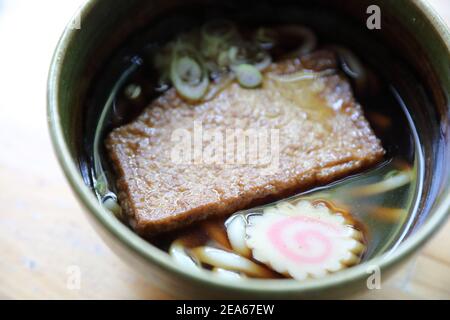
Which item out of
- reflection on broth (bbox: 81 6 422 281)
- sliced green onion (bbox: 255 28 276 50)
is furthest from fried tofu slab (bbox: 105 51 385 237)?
sliced green onion (bbox: 255 28 276 50)

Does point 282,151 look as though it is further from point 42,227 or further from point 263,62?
point 42,227

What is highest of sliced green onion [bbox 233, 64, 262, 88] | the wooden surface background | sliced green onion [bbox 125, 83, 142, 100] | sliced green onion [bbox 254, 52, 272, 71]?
sliced green onion [bbox 254, 52, 272, 71]

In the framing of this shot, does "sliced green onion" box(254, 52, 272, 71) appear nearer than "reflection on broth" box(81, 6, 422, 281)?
No

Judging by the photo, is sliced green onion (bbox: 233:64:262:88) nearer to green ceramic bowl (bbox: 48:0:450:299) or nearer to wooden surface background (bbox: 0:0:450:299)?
green ceramic bowl (bbox: 48:0:450:299)

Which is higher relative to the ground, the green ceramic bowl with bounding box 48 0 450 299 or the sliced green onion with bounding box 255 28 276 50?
the sliced green onion with bounding box 255 28 276 50

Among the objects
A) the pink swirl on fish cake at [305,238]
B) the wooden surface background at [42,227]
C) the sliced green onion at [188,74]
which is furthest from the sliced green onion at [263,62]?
the wooden surface background at [42,227]

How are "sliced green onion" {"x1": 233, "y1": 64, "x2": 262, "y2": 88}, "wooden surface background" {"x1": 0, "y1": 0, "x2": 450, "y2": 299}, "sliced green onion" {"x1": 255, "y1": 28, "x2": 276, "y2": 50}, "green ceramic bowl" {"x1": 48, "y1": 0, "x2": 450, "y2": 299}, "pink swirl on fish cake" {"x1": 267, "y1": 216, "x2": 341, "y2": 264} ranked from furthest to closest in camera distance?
"sliced green onion" {"x1": 255, "y1": 28, "x2": 276, "y2": 50}
"sliced green onion" {"x1": 233, "y1": 64, "x2": 262, "y2": 88}
"wooden surface background" {"x1": 0, "y1": 0, "x2": 450, "y2": 299}
"pink swirl on fish cake" {"x1": 267, "y1": 216, "x2": 341, "y2": 264}
"green ceramic bowl" {"x1": 48, "y1": 0, "x2": 450, "y2": 299}

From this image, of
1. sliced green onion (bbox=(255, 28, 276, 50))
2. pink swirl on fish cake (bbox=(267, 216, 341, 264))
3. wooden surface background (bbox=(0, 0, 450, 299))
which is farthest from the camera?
sliced green onion (bbox=(255, 28, 276, 50))

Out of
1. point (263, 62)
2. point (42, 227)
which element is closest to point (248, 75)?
point (263, 62)
